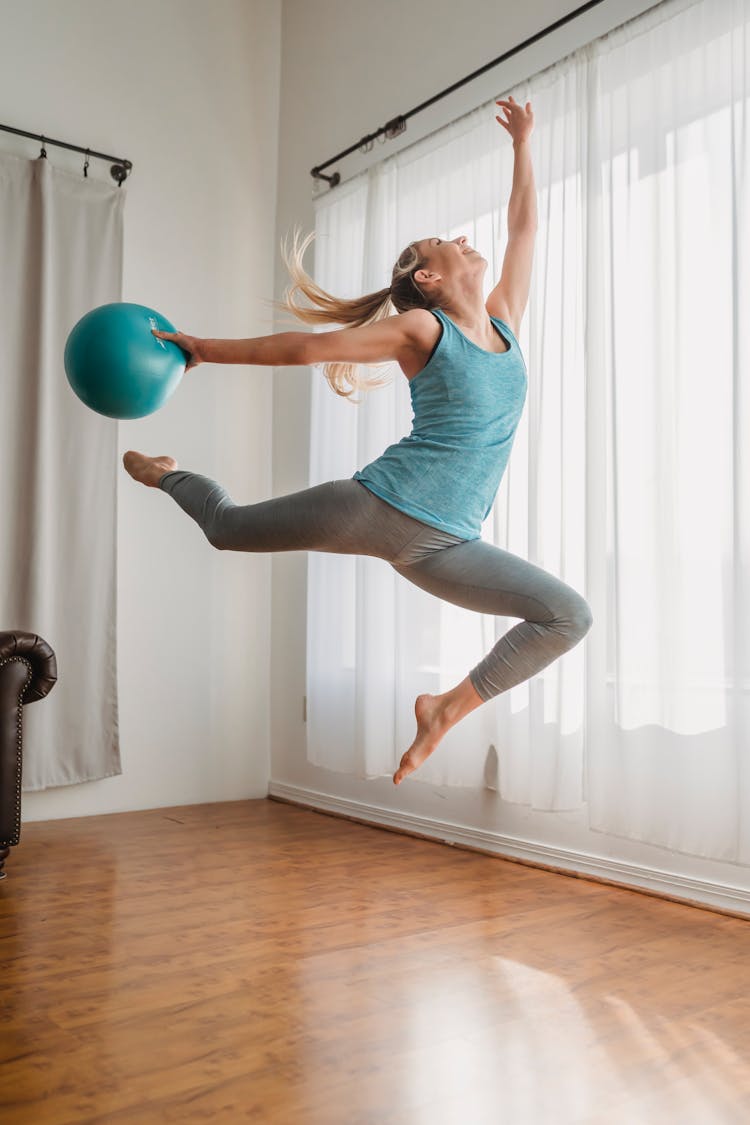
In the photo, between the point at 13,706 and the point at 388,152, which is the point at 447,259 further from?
the point at 388,152

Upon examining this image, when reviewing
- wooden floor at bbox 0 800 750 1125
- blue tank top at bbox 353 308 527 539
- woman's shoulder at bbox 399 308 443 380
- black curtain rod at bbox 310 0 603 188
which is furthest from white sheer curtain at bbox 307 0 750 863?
woman's shoulder at bbox 399 308 443 380

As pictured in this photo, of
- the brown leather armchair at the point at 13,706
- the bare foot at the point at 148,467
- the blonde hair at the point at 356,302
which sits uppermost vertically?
the blonde hair at the point at 356,302

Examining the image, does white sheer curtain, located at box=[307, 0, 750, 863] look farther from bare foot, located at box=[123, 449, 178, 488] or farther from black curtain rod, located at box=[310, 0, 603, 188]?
bare foot, located at box=[123, 449, 178, 488]

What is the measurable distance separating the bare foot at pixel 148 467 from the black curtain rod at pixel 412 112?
2.09 m

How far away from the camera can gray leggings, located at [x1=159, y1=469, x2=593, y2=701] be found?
6.73 ft

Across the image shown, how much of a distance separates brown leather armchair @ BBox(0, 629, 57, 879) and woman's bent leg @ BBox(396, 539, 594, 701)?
149cm

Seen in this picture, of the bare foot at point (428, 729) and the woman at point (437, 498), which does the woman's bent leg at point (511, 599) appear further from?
the bare foot at point (428, 729)

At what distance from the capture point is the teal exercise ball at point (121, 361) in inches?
84.0

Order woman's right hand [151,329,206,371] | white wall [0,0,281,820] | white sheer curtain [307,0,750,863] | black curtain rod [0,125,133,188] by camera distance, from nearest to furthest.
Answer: woman's right hand [151,329,206,371], white sheer curtain [307,0,750,863], black curtain rod [0,125,133,188], white wall [0,0,281,820]

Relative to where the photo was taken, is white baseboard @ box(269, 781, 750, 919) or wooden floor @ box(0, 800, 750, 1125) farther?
white baseboard @ box(269, 781, 750, 919)

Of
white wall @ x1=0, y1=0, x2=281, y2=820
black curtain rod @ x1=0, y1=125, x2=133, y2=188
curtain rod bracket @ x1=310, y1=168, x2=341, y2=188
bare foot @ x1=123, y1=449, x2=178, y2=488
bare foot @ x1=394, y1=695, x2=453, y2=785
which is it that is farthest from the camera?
curtain rod bracket @ x1=310, y1=168, x2=341, y2=188

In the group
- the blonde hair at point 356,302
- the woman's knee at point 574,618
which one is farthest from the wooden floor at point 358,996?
the blonde hair at point 356,302

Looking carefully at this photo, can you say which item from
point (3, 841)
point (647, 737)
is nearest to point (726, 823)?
point (647, 737)

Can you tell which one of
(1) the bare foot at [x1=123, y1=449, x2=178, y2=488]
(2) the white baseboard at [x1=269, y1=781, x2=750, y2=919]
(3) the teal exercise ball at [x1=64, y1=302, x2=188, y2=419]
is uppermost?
(3) the teal exercise ball at [x1=64, y1=302, x2=188, y2=419]
